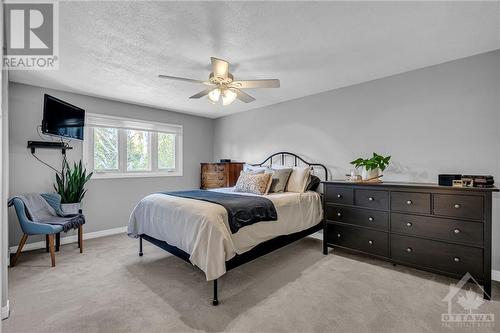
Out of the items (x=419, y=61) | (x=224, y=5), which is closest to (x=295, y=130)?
(x=419, y=61)

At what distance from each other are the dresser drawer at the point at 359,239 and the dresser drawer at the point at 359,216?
3.3 inches

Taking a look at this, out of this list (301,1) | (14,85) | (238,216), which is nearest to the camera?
(301,1)

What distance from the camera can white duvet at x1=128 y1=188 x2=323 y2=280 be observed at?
2219 millimetres

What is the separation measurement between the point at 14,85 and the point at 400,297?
5.68 m

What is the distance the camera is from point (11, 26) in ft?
7.07

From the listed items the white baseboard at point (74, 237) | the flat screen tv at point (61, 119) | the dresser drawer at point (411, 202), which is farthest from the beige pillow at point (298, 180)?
the flat screen tv at point (61, 119)

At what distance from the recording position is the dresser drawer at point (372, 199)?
2922mm

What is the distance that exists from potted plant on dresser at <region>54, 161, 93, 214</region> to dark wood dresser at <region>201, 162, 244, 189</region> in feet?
7.52

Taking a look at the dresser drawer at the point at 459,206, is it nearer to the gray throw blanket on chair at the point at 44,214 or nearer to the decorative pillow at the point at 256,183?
the decorative pillow at the point at 256,183

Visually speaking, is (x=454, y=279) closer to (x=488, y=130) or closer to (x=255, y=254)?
(x=488, y=130)

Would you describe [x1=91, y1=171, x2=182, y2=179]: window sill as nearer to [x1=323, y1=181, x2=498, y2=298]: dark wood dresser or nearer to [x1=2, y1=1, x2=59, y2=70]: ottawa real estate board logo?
[x1=2, y1=1, x2=59, y2=70]: ottawa real estate board logo

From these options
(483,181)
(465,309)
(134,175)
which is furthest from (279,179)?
(134,175)

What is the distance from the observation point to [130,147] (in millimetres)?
4793

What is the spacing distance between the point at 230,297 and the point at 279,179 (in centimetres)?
196
